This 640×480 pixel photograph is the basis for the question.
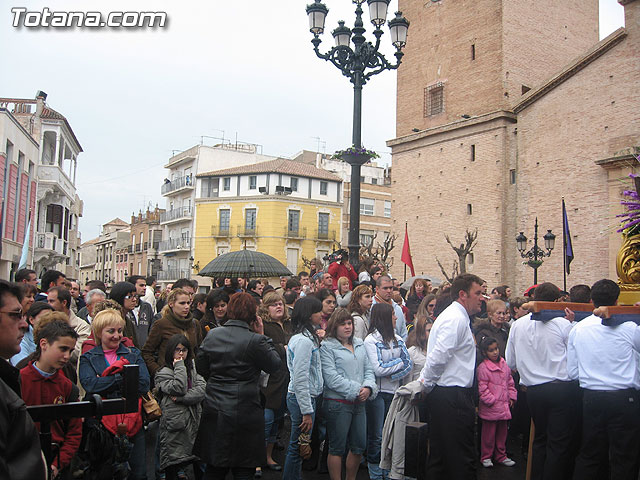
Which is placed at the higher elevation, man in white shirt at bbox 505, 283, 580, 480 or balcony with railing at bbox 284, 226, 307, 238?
balcony with railing at bbox 284, 226, 307, 238

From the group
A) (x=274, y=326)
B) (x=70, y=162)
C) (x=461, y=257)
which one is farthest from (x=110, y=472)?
(x=70, y=162)

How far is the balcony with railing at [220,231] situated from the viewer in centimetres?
4778

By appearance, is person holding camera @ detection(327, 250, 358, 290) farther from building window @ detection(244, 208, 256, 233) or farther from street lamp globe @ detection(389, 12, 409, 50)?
building window @ detection(244, 208, 256, 233)

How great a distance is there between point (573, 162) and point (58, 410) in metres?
23.3

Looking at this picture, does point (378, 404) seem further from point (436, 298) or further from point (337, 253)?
point (337, 253)

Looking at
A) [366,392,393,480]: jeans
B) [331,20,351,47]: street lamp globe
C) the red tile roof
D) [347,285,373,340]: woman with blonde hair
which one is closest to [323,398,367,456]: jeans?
[366,392,393,480]: jeans

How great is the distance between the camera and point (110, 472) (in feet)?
13.2

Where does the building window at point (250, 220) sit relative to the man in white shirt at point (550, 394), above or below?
above

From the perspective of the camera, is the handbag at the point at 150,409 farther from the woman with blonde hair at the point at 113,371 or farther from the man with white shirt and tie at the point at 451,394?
the man with white shirt and tie at the point at 451,394

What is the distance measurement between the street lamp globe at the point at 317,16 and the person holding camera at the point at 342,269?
3.98 meters

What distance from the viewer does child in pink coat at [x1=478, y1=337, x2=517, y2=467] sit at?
6754 mm

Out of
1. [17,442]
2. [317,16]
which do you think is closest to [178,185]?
[317,16]

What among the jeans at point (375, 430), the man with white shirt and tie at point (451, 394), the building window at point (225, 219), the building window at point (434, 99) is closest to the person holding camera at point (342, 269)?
the jeans at point (375, 430)

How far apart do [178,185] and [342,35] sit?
149ft
